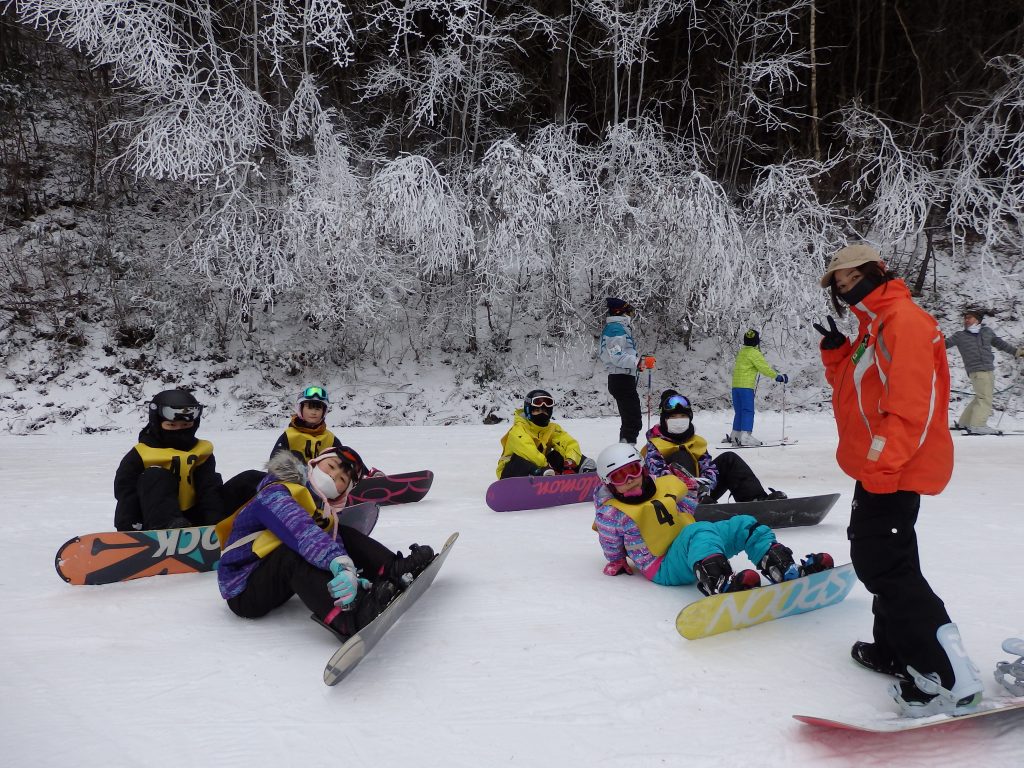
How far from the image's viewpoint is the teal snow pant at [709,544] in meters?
2.82

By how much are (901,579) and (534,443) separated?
3.36 m

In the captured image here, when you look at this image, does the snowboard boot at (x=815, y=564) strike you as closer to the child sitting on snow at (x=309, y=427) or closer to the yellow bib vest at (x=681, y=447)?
the yellow bib vest at (x=681, y=447)

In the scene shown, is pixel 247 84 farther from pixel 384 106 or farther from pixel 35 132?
pixel 35 132

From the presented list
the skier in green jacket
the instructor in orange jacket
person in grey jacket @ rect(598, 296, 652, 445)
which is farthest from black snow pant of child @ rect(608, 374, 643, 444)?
the instructor in orange jacket

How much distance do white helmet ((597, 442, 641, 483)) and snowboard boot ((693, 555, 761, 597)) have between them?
1.68 feet

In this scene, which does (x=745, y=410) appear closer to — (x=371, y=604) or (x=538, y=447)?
(x=538, y=447)

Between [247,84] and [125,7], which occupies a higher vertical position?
[125,7]

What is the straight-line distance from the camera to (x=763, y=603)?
2.57 metres

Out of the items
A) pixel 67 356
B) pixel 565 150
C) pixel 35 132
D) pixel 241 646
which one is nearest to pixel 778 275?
pixel 565 150

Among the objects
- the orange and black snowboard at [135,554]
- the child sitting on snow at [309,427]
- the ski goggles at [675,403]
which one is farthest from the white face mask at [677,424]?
the orange and black snowboard at [135,554]

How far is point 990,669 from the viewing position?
7.47ft

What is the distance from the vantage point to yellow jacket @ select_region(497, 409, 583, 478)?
5094mm

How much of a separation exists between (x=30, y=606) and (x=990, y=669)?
3741 mm

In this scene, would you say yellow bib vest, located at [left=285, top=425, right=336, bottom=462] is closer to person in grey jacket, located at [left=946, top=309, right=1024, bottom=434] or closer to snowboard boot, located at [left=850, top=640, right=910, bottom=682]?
snowboard boot, located at [left=850, top=640, right=910, bottom=682]
